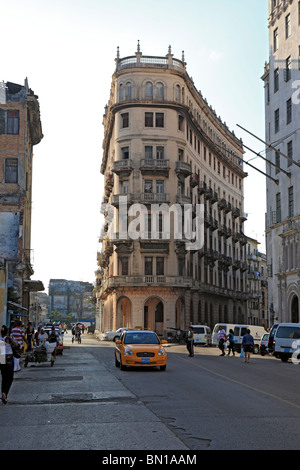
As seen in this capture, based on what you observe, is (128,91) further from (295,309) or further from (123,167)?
(295,309)

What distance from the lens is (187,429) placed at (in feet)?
31.2

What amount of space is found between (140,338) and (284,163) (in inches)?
1358

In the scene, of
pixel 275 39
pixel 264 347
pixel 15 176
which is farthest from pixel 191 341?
pixel 275 39

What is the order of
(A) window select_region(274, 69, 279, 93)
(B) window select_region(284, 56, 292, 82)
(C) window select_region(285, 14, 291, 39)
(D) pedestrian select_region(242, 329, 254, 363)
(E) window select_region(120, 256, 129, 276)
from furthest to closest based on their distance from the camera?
(E) window select_region(120, 256, 129, 276) → (A) window select_region(274, 69, 279, 93) → (C) window select_region(285, 14, 291, 39) → (B) window select_region(284, 56, 292, 82) → (D) pedestrian select_region(242, 329, 254, 363)

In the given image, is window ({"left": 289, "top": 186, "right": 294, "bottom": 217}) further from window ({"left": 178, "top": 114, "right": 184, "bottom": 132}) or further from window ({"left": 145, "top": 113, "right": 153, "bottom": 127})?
window ({"left": 145, "top": 113, "right": 153, "bottom": 127})

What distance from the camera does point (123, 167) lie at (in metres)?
67.2

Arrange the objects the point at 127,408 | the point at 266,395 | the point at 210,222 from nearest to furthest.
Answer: the point at 127,408, the point at 266,395, the point at 210,222

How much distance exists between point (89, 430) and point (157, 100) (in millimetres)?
61418

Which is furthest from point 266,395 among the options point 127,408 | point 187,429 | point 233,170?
point 233,170

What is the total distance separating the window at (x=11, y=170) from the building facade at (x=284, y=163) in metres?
20.5

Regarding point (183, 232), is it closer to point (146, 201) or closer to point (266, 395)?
point (146, 201)

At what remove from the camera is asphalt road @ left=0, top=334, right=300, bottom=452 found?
8.47 m

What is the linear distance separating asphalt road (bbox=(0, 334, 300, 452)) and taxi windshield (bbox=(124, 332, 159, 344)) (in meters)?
3.02

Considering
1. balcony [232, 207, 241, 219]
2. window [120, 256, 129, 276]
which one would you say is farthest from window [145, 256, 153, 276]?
balcony [232, 207, 241, 219]
